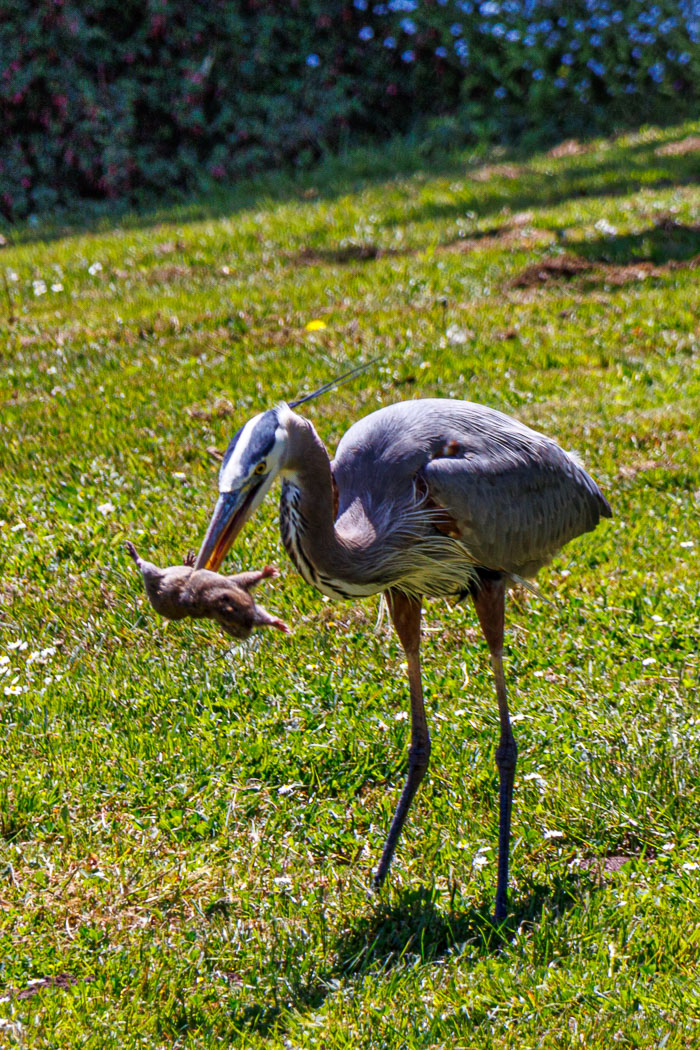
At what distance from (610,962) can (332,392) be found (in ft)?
14.0

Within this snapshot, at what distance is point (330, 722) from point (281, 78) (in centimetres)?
1026

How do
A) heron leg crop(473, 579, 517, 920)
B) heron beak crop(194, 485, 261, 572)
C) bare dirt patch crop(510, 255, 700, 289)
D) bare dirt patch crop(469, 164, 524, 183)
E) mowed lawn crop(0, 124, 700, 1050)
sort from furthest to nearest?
bare dirt patch crop(469, 164, 524, 183), bare dirt patch crop(510, 255, 700, 289), heron leg crop(473, 579, 517, 920), mowed lawn crop(0, 124, 700, 1050), heron beak crop(194, 485, 261, 572)

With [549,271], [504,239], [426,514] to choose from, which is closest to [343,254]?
[504,239]

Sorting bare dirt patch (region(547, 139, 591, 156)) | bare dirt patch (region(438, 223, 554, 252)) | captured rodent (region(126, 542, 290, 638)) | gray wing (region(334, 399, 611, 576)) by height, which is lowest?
captured rodent (region(126, 542, 290, 638))

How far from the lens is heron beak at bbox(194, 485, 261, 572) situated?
276 cm

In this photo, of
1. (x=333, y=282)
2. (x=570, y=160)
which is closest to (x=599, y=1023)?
(x=333, y=282)

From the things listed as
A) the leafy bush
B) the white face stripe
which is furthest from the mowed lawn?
the leafy bush

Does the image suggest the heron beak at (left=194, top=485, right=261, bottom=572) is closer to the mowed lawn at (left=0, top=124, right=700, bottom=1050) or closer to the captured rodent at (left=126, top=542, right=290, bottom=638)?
the captured rodent at (left=126, top=542, right=290, bottom=638)

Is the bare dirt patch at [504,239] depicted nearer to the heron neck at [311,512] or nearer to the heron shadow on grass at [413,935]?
the heron neck at [311,512]

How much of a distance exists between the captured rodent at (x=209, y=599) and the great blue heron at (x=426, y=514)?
0.42 m

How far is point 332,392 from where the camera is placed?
6.62 meters

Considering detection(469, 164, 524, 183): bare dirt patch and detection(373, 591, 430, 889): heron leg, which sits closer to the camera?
detection(373, 591, 430, 889): heron leg

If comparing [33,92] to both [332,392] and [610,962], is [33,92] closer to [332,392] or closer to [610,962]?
[332,392]

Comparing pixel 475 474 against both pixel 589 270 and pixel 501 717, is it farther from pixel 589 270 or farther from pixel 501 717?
pixel 589 270
